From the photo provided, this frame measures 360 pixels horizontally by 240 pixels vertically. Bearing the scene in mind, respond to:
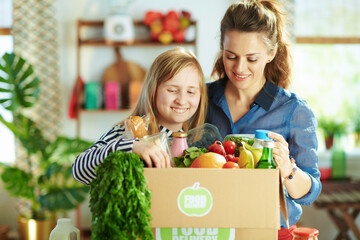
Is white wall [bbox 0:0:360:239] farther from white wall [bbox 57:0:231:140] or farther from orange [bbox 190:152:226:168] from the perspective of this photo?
orange [bbox 190:152:226:168]

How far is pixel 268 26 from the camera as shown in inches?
57.7

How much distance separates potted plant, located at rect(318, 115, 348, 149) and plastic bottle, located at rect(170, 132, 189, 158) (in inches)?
136

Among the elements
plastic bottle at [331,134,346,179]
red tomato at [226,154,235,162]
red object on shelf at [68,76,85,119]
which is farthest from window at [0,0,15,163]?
red tomato at [226,154,235,162]

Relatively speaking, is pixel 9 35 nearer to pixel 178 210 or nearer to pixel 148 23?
pixel 148 23

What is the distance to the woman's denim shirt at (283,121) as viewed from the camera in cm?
147

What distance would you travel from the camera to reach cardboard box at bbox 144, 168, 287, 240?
95 cm

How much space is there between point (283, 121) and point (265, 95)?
12cm

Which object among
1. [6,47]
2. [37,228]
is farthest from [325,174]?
[6,47]

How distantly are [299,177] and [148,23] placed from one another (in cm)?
327

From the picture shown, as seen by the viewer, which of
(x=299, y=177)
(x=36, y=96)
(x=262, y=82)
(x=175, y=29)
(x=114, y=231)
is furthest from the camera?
(x=175, y=29)

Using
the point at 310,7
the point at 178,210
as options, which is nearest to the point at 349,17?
the point at 310,7

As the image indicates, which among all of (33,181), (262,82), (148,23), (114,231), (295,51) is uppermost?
(148,23)

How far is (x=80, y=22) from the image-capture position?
432 centimetres

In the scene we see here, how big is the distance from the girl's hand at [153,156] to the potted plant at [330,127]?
11.8 ft
